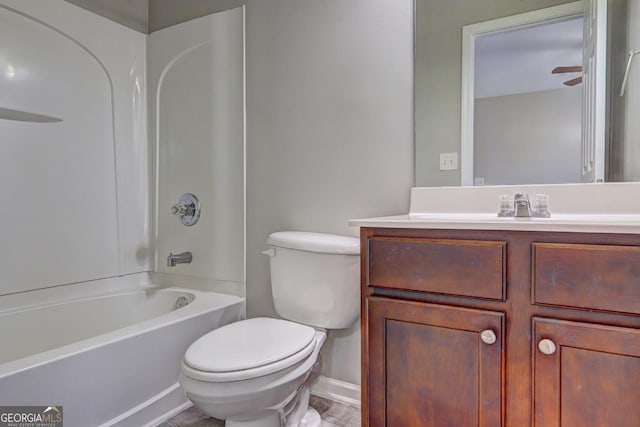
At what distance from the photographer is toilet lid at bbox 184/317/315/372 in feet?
→ 3.88

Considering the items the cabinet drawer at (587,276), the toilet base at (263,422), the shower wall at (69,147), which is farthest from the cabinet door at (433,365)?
the shower wall at (69,147)

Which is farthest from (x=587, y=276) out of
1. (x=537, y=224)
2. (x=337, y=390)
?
(x=337, y=390)

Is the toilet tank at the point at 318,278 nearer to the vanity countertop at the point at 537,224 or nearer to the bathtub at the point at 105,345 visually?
the vanity countertop at the point at 537,224

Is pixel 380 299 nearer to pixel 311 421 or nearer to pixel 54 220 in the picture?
pixel 311 421

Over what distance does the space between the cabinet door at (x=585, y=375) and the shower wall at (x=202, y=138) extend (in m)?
1.46

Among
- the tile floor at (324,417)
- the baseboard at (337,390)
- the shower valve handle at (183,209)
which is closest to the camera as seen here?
the tile floor at (324,417)

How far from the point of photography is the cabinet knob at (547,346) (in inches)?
34.2

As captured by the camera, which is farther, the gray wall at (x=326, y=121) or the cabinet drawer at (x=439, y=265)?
the gray wall at (x=326, y=121)

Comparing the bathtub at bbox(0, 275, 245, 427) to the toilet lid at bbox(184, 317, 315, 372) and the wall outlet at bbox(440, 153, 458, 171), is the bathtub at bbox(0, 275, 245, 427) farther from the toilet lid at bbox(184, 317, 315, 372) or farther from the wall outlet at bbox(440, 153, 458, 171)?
the wall outlet at bbox(440, 153, 458, 171)

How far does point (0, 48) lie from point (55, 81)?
238 mm

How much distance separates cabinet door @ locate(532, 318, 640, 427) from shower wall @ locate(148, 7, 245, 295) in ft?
4.78

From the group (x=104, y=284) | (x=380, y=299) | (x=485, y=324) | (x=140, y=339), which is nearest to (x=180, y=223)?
(x=104, y=284)

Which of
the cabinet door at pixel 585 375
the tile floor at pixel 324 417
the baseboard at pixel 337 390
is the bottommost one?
the tile floor at pixel 324 417

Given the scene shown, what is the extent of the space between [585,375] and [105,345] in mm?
1459
